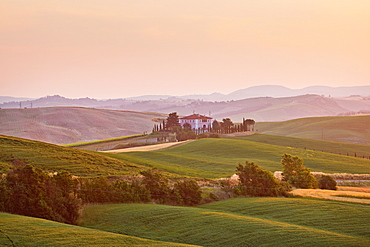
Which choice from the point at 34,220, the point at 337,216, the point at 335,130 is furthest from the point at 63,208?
the point at 335,130

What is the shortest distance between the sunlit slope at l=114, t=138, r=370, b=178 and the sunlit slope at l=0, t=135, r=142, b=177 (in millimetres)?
8176

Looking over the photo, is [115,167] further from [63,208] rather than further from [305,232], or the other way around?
[305,232]

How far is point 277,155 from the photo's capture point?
70.0m

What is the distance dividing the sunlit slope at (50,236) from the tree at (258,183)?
1506 centimetres

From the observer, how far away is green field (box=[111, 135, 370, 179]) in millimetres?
53312

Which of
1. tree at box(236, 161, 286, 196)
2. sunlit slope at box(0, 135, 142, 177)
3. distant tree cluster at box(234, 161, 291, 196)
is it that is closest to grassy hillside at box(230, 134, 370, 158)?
sunlit slope at box(0, 135, 142, 177)

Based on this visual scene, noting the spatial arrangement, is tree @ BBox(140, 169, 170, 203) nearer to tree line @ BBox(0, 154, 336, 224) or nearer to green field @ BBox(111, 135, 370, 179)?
tree line @ BBox(0, 154, 336, 224)

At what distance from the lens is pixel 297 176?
35.5 meters

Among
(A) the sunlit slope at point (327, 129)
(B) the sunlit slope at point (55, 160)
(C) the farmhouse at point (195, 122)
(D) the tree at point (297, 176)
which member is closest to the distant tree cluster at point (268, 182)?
(D) the tree at point (297, 176)

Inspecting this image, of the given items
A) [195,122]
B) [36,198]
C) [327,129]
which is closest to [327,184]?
[36,198]

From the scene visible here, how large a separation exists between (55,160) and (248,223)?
24160 millimetres

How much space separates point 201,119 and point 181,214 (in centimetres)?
11681

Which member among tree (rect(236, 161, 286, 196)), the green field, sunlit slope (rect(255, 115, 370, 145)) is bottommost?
the green field

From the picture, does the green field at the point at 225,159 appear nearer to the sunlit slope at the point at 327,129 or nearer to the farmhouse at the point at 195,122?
the farmhouse at the point at 195,122
